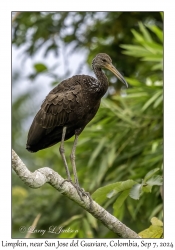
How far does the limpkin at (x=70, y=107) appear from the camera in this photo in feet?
15.6

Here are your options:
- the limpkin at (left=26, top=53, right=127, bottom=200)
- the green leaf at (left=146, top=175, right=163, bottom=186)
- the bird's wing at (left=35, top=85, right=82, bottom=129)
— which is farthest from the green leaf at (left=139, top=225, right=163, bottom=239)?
the bird's wing at (left=35, top=85, right=82, bottom=129)

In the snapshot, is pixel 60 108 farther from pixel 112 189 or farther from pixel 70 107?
pixel 112 189

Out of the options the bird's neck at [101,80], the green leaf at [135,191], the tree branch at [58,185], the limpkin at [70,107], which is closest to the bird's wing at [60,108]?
the limpkin at [70,107]

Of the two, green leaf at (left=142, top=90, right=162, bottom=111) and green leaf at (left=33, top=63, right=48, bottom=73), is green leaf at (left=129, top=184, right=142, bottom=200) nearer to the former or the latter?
green leaf at (left=142, top=90, right=162, bottom=111)

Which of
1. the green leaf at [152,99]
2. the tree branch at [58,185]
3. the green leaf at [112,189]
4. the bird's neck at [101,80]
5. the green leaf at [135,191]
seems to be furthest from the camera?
the green leaf at [152,99]

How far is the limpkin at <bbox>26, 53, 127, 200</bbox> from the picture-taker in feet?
15.6

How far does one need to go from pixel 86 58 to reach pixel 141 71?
0.92 m

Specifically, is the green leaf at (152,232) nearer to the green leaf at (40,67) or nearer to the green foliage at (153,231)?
the green foliage at (153,231)

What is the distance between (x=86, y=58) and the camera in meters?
8.20

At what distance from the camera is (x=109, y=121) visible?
26.0 feet

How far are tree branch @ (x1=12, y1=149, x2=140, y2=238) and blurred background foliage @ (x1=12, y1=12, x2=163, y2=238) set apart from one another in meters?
1.63

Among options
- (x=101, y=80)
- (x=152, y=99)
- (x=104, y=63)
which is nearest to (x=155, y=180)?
(x=101, y=80)
